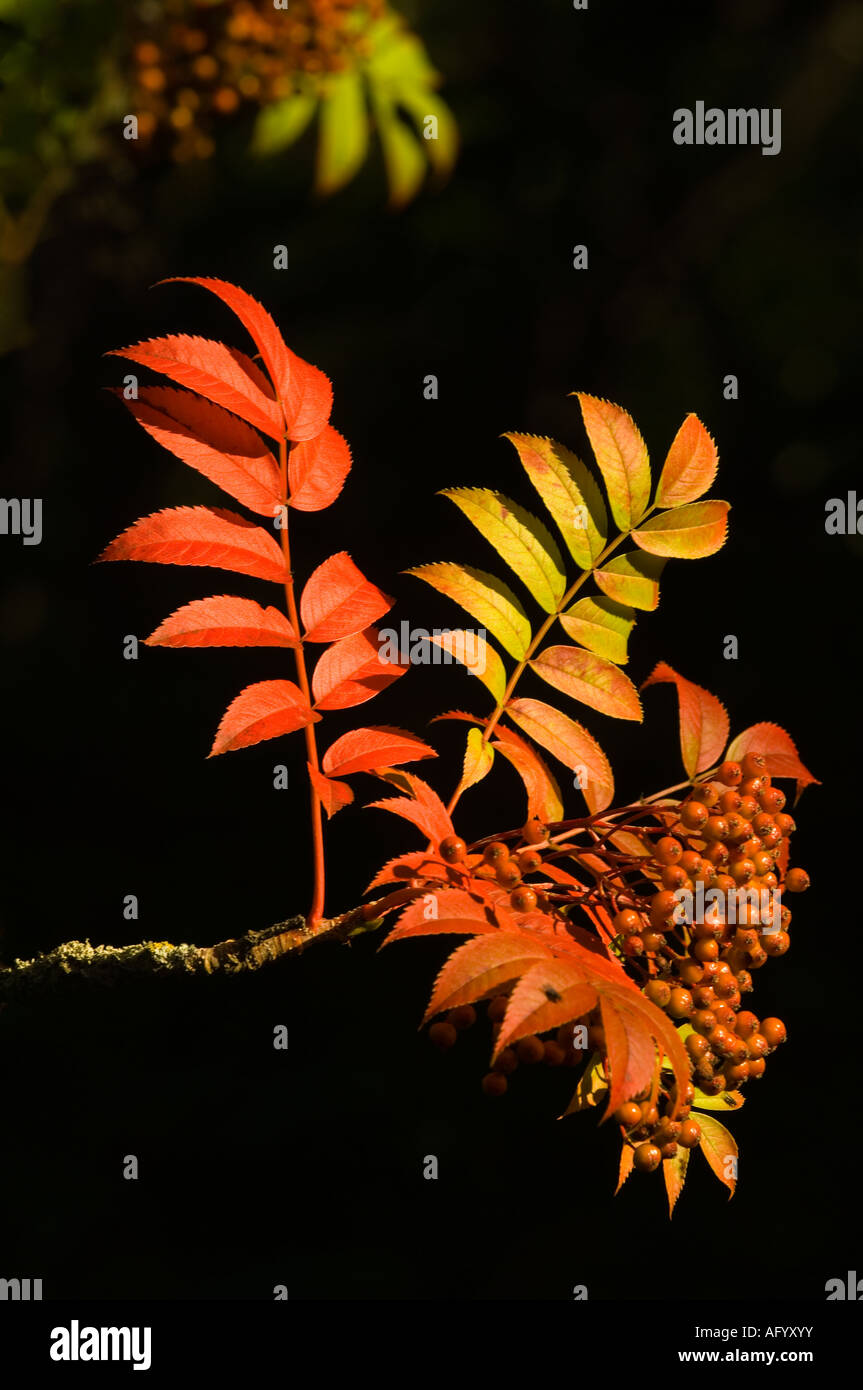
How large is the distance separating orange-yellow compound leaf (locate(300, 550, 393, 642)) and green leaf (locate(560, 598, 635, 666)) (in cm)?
13

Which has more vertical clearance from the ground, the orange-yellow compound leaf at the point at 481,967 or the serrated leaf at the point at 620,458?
the serrated leaf at the point at 620,458

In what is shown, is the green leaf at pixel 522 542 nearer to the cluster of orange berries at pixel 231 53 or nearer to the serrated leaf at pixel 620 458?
the serrated leaf at pixel 620 458

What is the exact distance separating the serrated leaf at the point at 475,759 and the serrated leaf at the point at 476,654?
37 millimetres

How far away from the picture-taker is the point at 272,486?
854 millimetres

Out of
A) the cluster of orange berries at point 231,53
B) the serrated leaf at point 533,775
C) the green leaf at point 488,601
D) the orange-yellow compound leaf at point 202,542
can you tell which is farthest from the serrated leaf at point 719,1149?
the cluster of orange berries at point 231,53

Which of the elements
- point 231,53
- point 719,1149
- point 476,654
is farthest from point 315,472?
point 231,53

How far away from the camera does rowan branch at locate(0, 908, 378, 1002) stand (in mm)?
794

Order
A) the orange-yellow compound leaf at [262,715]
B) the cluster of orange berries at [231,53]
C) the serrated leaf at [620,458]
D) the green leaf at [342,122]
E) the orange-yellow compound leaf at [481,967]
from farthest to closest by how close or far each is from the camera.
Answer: the green leaf at [342,122] → the cluster of orange berries at [231,53] → the serrated leaf at [620,458] → the orange-yellow compound leaf at [262,715] → the orange-yellow compound leaf at [481,967]

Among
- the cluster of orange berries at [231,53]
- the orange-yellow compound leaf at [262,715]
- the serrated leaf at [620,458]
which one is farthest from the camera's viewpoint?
the cluster of orange berries at [231,53]

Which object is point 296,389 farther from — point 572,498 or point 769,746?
point 769,746

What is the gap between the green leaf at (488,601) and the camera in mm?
848

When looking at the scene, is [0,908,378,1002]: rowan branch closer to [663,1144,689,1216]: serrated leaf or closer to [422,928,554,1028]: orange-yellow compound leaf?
[422,928,554,1028]: orange-yellow compound leaf

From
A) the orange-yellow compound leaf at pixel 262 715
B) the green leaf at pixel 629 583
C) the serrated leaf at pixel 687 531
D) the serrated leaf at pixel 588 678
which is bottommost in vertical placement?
the orange-yellow compound leaf at pixel 262 715

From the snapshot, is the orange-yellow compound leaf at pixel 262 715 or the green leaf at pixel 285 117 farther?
the green leaf at pixel 285 117
